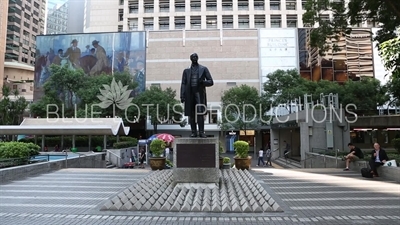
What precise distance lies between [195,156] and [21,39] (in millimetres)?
80780

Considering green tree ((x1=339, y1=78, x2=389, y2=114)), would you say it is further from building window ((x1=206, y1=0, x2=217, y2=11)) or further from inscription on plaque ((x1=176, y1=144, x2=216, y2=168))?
inscription on plaque ((x1=176, y1=144, x2=216, y2=168))

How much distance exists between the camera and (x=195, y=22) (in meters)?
49.1

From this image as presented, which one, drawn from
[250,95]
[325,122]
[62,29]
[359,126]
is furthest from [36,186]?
[62,29]

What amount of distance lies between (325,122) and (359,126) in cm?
1586

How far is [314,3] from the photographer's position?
11.8 meters

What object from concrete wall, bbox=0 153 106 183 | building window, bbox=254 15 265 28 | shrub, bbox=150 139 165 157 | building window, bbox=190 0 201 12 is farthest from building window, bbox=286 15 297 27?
shrub, bbox=150 139 165 157

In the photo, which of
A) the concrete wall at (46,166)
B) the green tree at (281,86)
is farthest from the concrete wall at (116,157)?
the green tree at (281,86)

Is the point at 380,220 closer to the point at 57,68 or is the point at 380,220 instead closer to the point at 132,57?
the point at 57,68

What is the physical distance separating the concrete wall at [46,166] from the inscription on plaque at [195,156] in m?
6.48

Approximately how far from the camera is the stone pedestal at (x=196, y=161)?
914cm

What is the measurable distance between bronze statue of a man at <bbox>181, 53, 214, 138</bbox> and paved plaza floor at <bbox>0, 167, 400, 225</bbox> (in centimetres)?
309

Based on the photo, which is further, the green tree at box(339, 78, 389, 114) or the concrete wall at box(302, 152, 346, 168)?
the green tree at box(339, 78, 389, 114)

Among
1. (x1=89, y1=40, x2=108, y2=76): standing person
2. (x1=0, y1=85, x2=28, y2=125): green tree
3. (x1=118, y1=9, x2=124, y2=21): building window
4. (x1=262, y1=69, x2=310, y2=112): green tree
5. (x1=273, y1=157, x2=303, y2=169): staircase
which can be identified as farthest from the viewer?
(x1=118, y1=9, x2=124, y2=21): building window

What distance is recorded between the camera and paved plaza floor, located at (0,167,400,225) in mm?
6270
